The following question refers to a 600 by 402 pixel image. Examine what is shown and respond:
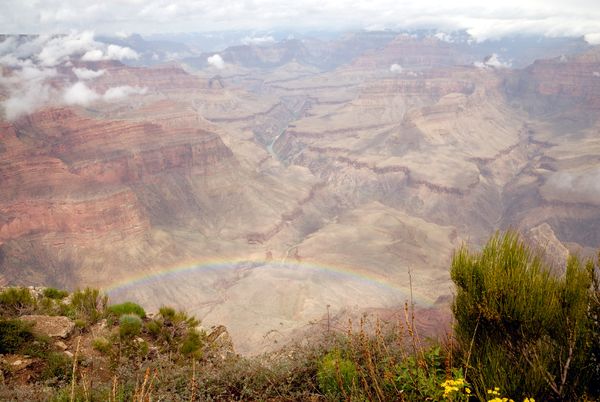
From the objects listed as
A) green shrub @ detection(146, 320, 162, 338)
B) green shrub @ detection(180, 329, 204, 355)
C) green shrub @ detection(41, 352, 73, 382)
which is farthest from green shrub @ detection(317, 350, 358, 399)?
green shrub @ detection(146, 320, 162, 338)

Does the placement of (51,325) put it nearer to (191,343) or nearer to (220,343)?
(191,343)

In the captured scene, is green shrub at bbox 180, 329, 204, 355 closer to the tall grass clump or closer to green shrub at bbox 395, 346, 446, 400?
green shrub at bbox 395, 346, 446, 400

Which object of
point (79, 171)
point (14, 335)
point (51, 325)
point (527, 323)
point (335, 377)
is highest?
point (527, 323)

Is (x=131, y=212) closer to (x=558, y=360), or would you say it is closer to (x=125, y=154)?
(x=125, y=154)

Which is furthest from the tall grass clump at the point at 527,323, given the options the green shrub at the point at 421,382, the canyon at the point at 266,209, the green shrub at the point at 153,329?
the canyon at the point at 266,209

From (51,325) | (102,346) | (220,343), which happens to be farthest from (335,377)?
(51,325)

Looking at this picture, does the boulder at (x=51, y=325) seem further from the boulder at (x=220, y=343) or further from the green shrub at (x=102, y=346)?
the boulder at (x=220, y=343)

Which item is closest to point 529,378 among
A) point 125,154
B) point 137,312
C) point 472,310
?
point 472,310
